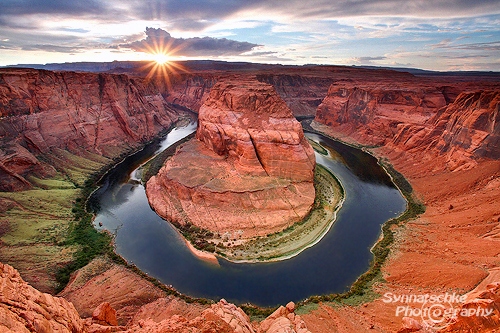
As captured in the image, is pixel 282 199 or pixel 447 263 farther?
pixel 282 199

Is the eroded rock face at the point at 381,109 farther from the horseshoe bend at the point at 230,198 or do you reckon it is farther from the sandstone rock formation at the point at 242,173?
the sandstone rock formation at the point at 242,173

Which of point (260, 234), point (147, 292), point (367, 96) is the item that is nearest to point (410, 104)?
point (367, 96)

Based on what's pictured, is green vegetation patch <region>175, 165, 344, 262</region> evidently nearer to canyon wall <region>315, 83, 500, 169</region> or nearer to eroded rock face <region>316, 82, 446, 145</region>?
canyon wall <region>315, 83, 500, 169</region>

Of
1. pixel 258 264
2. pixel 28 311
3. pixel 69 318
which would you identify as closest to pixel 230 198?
pixel 258 264

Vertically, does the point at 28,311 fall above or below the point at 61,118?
below

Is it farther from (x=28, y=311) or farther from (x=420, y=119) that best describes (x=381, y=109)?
Result: (x=28, y=311)

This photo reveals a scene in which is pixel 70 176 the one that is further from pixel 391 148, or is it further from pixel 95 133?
pixel 391 148
